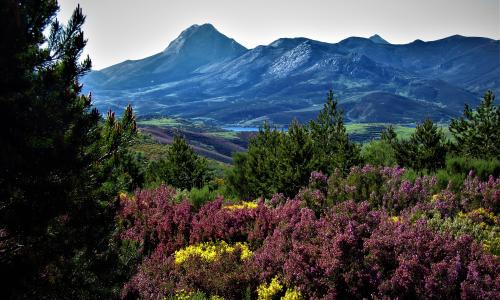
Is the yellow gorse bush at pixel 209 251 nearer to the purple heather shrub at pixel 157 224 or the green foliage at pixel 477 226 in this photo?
the purple heather shrub at pixel 157 224

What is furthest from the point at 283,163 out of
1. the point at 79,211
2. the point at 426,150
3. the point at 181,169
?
the point at 79,211

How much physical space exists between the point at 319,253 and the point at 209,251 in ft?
8.00

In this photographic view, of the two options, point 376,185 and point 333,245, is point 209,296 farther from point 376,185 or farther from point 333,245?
point 376,185

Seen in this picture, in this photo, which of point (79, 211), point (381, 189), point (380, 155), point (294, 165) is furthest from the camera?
point (380, 155)

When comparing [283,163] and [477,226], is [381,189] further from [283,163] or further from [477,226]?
[283,163]

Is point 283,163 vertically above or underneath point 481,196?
underneath

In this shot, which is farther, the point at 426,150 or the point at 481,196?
the point at 426,150

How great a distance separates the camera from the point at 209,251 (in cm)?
767

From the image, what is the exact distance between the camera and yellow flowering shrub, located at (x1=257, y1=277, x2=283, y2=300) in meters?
5.82

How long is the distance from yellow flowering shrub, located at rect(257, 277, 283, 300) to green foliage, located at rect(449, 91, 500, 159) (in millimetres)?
29075

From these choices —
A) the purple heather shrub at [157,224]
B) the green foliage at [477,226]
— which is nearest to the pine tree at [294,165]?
the purple heather shrub at [157,224]

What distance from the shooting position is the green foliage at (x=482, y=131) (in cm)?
3117

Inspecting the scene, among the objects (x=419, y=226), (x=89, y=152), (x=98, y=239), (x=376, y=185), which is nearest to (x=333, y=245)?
(x=419, y=226)

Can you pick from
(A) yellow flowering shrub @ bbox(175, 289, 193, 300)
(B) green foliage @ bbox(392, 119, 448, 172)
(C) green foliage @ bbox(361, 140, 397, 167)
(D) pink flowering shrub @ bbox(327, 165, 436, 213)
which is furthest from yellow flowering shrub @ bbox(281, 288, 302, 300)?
(C) green foliage @ bbox(361, 140, 397, 167)
